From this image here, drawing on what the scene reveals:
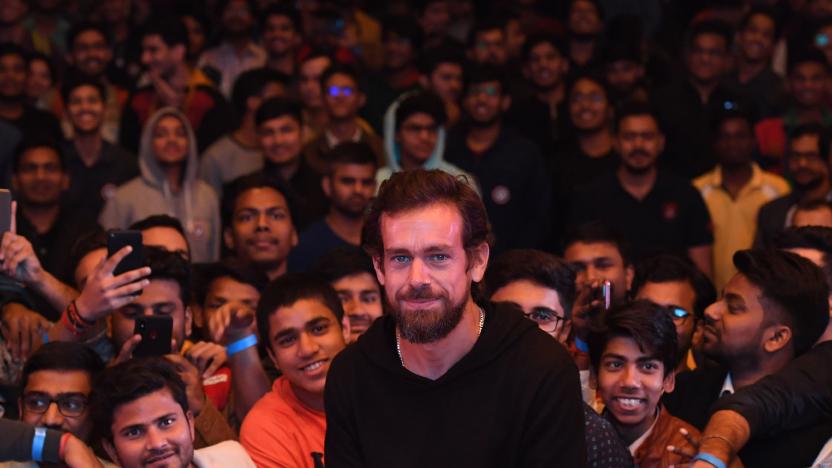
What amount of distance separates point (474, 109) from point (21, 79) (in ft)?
8.82

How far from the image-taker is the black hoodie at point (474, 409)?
3479 mm

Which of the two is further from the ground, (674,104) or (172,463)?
(674,104)

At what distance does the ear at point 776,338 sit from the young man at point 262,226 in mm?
2576

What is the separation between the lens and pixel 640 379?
4547mm

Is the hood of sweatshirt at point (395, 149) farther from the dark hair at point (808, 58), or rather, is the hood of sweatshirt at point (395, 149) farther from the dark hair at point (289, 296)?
the dark hair at point (289, 296)

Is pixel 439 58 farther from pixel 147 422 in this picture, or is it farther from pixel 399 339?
pixel 399 339

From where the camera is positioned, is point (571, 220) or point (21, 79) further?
point (21, 79)

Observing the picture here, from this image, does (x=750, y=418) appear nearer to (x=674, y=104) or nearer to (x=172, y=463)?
(x=172, y=463)

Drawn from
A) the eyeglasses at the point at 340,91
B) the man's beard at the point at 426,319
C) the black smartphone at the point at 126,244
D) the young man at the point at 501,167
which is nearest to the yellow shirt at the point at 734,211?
the young man at the point at 501,167

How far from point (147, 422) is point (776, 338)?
2017 millimetres

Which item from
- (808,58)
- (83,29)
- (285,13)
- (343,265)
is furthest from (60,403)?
(808,58)

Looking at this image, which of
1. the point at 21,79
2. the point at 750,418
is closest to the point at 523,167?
the point at 21,79

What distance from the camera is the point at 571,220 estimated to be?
25.2 ft

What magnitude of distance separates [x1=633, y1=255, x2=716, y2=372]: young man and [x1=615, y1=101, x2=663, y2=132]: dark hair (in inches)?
76.8
